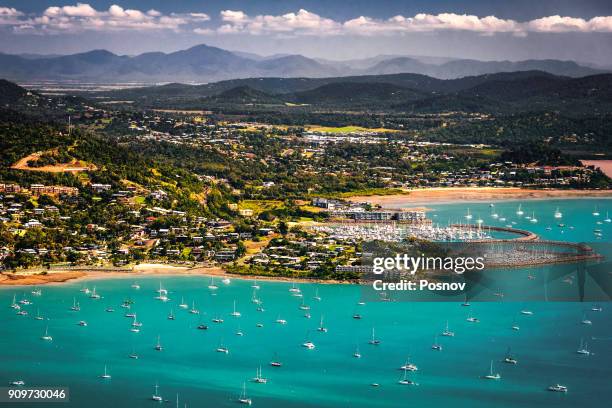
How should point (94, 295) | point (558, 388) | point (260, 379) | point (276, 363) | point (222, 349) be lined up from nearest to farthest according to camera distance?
point (558, 388)
point (260, 379)
point (276, 363)
point (222, 349)
point (94, 295)

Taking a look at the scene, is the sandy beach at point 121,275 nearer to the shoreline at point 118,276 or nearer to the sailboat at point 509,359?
the shoreline at point 118,276

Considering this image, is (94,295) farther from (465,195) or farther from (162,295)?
(465,195)

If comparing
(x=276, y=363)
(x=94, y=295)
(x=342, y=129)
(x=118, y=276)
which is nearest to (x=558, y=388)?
(x=276, y=363)

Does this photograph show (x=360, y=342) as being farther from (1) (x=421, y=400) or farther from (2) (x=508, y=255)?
(2) (x=508, y=255)

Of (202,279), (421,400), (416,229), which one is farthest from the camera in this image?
(416,229)

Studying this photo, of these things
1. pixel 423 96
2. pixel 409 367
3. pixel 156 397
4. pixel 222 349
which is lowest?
pixel 156 397

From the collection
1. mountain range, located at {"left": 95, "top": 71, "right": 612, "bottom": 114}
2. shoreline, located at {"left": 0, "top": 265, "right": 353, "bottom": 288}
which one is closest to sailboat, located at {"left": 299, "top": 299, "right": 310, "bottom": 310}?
shoreline, located at {"left": 0, "top": 265, "right": 353, "bottom": 288}

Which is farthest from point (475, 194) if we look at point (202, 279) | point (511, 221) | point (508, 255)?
point (202, 279)
